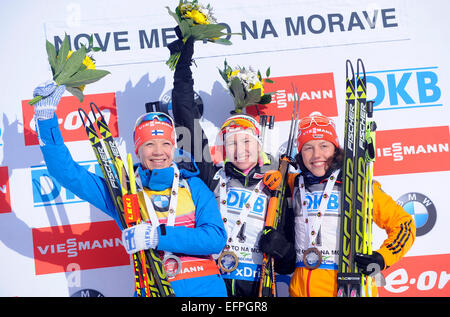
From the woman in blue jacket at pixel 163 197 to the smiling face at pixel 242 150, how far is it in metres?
0.34

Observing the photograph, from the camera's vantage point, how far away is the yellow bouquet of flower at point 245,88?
172 inches

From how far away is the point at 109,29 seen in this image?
16.1 feet

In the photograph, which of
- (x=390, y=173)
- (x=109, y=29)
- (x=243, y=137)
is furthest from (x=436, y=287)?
(x=109, y=29)

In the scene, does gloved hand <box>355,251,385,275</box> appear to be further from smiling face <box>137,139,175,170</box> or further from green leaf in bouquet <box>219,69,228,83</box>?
green leaf in bouquet <box>219,69,228,83</box>

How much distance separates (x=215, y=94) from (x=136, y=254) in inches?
77.5

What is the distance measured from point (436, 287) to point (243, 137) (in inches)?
91.8

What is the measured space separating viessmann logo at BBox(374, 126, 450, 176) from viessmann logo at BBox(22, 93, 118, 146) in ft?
8.60

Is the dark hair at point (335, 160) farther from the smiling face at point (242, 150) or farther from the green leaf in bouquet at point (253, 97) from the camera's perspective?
the green leaf in bouquet at point (253, 97)

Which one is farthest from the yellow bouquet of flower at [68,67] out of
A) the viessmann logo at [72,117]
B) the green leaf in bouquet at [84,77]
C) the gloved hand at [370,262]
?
the gloved hand at [370,262]

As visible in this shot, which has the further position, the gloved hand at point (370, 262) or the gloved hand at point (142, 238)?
the gloved hand at point (370, 262)

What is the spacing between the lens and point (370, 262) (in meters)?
3.49

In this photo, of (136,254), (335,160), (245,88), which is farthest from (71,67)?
(335,160)

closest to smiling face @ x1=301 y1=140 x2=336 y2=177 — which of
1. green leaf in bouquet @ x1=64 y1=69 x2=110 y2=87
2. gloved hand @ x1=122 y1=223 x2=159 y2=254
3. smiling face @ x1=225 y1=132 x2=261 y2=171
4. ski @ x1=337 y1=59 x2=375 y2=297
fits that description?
ski @ x1=337 y1=59 x2=375 y2=297
